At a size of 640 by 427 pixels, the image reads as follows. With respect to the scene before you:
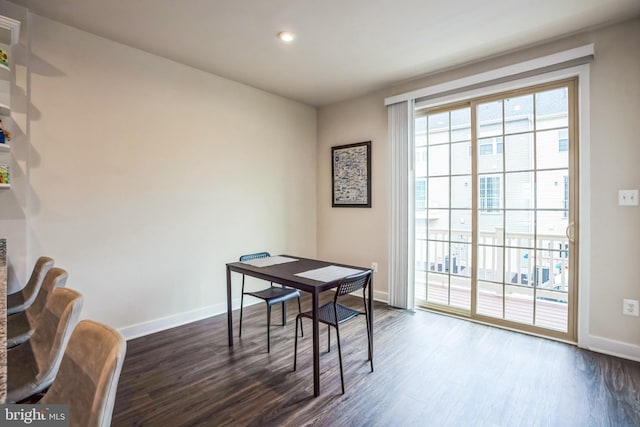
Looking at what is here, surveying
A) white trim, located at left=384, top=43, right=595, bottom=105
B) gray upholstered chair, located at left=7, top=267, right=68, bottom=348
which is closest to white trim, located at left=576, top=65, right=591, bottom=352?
white trim, located at left=384, top=43, right=595, bottom=105

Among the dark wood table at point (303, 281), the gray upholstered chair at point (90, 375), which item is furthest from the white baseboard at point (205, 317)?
the gray upholstered chair at point (90, 375)

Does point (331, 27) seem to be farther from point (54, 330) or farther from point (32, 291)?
point (32, 291)

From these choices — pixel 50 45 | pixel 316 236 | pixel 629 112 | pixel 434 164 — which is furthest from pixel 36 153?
pixel 629 112

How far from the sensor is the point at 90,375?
89 centimetres

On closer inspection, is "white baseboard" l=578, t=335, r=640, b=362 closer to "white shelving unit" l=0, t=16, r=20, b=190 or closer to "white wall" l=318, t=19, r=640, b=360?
"white wall" l=318, t=19, r=640, b=360

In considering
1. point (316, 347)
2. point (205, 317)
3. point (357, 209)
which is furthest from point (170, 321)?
point (357, 209)

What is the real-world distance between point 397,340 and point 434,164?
6.67ft

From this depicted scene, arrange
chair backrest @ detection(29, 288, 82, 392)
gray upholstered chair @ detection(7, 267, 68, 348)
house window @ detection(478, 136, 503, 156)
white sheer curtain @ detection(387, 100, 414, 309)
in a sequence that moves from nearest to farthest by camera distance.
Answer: chair backrest @ detection(29, 288, 82, 392)
gray upholstered chair @ detection(7, 267, 68, 348)
house window @ detection(478, 136, 503, 156)
white sheer curtain @ detection(387, 100, 414, 309)

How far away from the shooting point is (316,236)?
15.9 ft

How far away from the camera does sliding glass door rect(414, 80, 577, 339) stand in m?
2.93

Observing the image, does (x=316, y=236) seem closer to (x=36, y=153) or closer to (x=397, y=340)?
(x=397, y=340)

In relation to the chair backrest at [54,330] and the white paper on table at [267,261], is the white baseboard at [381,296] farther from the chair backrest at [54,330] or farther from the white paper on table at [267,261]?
the chair backrest at [54,330]

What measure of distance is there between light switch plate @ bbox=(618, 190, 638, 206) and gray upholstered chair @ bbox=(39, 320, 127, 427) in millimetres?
3429

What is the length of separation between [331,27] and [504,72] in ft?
5.68
